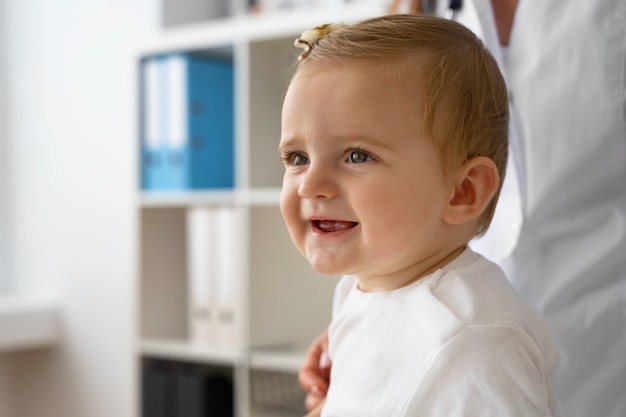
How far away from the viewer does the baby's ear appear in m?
0.85

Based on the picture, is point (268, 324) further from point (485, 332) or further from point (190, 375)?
point (485, 332)

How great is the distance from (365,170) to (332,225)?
2.8 inches

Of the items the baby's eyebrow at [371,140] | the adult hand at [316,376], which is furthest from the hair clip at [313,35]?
the adult hand at [316,376]

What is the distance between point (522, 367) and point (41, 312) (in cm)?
286

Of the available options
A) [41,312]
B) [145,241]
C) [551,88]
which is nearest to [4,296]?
[41,312]

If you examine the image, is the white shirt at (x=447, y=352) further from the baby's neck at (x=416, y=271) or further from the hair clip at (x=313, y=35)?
the hair clip at (x=313, y=35)

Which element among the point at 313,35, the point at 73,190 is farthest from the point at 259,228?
the point at 313,35

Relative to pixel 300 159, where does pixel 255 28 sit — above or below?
above

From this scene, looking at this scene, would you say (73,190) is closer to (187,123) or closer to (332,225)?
(187,123)

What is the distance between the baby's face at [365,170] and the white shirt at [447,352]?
0.05 meters

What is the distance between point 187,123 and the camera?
270 cm

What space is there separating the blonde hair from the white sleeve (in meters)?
0.18

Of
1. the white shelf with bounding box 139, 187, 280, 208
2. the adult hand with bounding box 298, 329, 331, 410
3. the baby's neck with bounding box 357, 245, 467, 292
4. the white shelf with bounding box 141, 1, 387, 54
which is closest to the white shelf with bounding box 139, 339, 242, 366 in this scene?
the white shelf with bounding box 139, 187, 280, 208

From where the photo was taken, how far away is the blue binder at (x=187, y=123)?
2709 millimetres
